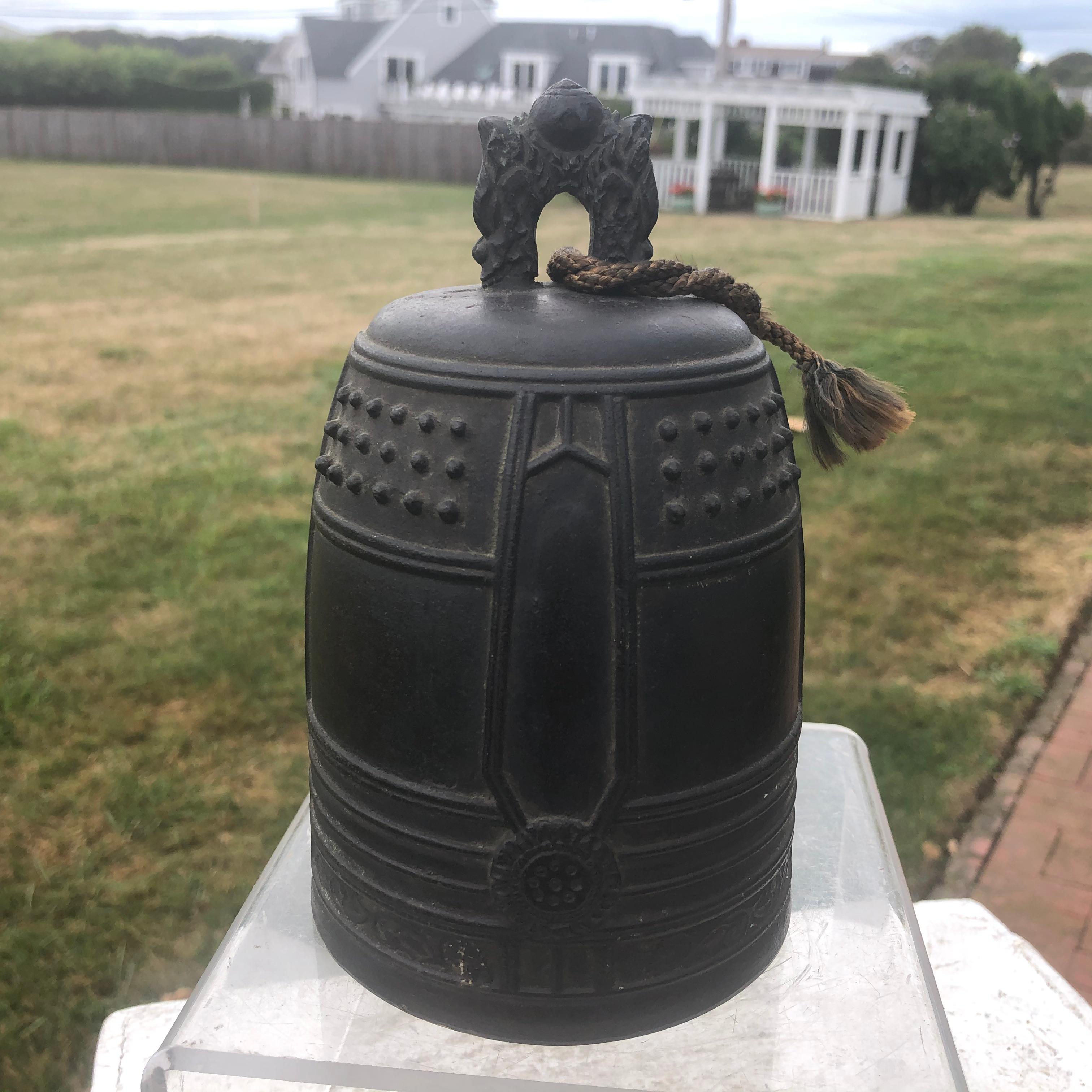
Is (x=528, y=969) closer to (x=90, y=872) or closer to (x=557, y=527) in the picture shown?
(x=557, y=527)

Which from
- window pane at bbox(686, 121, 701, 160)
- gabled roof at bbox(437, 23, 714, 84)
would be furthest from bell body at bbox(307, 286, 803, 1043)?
gabled roof at bbox(437, 23, 714, 84)

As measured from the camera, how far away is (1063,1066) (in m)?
2.44

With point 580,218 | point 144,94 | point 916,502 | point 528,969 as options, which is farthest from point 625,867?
point 144,94

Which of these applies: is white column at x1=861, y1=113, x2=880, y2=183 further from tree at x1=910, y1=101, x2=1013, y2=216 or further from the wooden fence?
the wooden fence

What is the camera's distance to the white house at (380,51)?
130 feet

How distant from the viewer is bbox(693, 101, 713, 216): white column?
19500 mm

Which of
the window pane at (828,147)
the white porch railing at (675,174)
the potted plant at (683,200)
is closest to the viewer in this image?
the potted plant at (683,200)

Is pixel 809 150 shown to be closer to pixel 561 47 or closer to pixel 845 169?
pixel 845 169

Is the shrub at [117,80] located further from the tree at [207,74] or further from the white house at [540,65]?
the white house at [540,65]

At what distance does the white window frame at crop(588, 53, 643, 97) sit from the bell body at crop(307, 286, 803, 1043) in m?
39.2

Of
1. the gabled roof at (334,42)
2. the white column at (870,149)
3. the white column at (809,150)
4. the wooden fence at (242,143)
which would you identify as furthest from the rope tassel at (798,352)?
the gabled roof at (334,42)

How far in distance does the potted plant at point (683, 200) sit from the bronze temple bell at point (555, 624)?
62.6 ft

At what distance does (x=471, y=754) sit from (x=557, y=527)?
16.0 inches

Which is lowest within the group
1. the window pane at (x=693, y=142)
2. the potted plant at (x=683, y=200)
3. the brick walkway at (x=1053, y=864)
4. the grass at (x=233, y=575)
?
the brick walkway at (x=1053, y=864)
